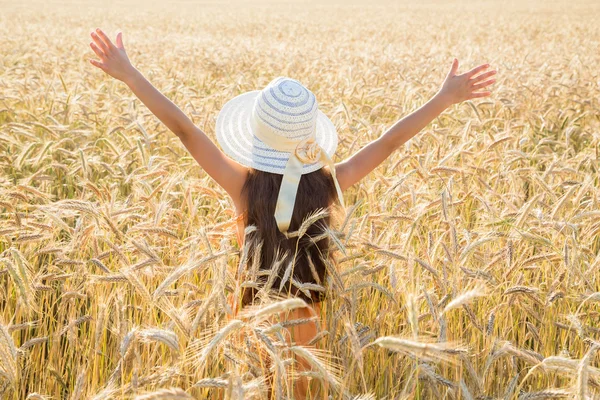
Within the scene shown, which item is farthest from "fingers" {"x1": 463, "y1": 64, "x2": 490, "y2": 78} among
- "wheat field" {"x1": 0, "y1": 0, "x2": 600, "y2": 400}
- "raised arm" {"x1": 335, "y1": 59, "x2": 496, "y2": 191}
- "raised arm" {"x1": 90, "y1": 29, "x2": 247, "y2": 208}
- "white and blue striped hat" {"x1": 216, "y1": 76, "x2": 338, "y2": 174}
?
"raised arm" {"x1": 90, "y1": 29, "x2": 247, "y2": 208}

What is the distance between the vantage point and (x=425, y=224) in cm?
273

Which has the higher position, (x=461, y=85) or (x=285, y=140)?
(x=461, y=85)

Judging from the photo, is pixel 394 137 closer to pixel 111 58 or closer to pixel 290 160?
pixel 290 160

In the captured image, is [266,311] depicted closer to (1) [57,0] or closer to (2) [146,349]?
(2) [146,349]

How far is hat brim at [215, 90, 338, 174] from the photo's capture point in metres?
2.31

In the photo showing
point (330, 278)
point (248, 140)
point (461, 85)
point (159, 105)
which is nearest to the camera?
point (330, 278)

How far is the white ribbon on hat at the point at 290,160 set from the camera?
215cm

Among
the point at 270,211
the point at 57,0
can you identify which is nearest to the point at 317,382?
the point at 270,211

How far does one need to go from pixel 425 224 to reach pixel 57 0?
150ft

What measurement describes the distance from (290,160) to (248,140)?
A: 0.96ft

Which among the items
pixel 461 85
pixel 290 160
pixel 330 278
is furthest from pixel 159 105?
pixel 461 85

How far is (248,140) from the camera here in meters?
2.46

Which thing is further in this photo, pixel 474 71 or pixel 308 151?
pixel 474 71

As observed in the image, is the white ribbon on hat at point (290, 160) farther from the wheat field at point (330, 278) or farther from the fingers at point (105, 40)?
the fingers at point (105, 40)
